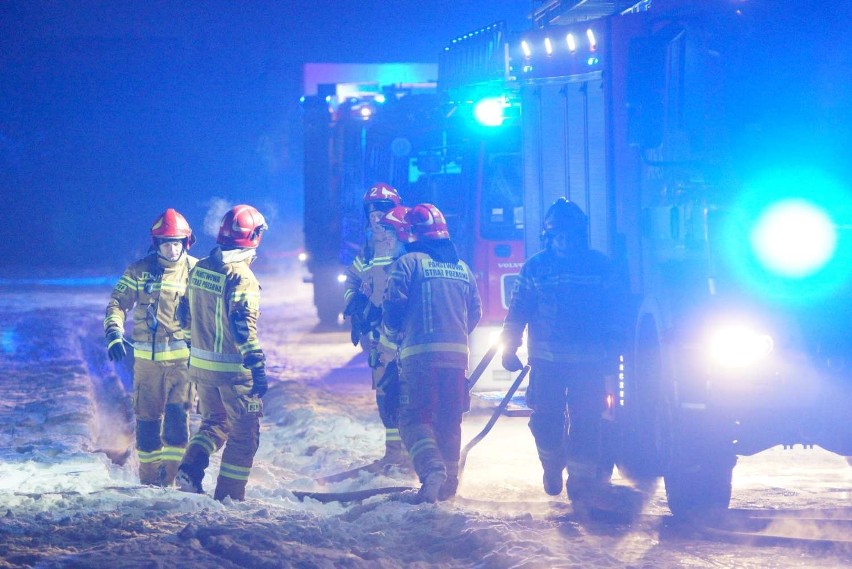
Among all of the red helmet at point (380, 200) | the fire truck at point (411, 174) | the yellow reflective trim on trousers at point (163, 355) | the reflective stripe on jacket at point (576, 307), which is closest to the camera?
the reflective stripe on jacket at point (576, 307)

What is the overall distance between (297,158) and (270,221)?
318 cm

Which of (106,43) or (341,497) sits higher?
(106,43)

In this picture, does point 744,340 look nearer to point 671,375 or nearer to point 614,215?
point 671,375

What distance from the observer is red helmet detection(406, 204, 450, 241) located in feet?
24.2

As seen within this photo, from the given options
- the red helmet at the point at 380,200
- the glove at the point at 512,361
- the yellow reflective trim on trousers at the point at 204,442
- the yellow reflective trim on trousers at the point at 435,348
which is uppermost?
the red helmet at the point at 380,200

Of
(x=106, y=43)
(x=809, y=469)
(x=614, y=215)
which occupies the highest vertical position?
(x=106, y=43)

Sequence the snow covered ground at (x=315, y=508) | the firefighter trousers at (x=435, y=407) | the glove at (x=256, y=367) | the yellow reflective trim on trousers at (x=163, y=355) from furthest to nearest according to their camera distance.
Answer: the yellow reflective trim on trousers at (x=163, y=355) → the firefighter trousers at (x=435, y=407) → the glove at (x=256, y=367) → the snow covered ground at (x=315, y=508)

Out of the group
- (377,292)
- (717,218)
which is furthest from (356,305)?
(717,218)

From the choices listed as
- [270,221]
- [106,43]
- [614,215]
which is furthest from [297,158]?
[614,215]

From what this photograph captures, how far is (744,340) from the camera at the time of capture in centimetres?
565

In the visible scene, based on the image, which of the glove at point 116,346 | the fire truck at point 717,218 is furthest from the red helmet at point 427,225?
the glove at point 116,346

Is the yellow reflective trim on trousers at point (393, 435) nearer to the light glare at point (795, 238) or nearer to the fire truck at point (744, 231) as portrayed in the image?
the fire truck at point (744, 231)

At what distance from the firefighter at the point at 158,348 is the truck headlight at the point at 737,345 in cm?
363

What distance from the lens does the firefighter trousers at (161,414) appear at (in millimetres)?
7371
